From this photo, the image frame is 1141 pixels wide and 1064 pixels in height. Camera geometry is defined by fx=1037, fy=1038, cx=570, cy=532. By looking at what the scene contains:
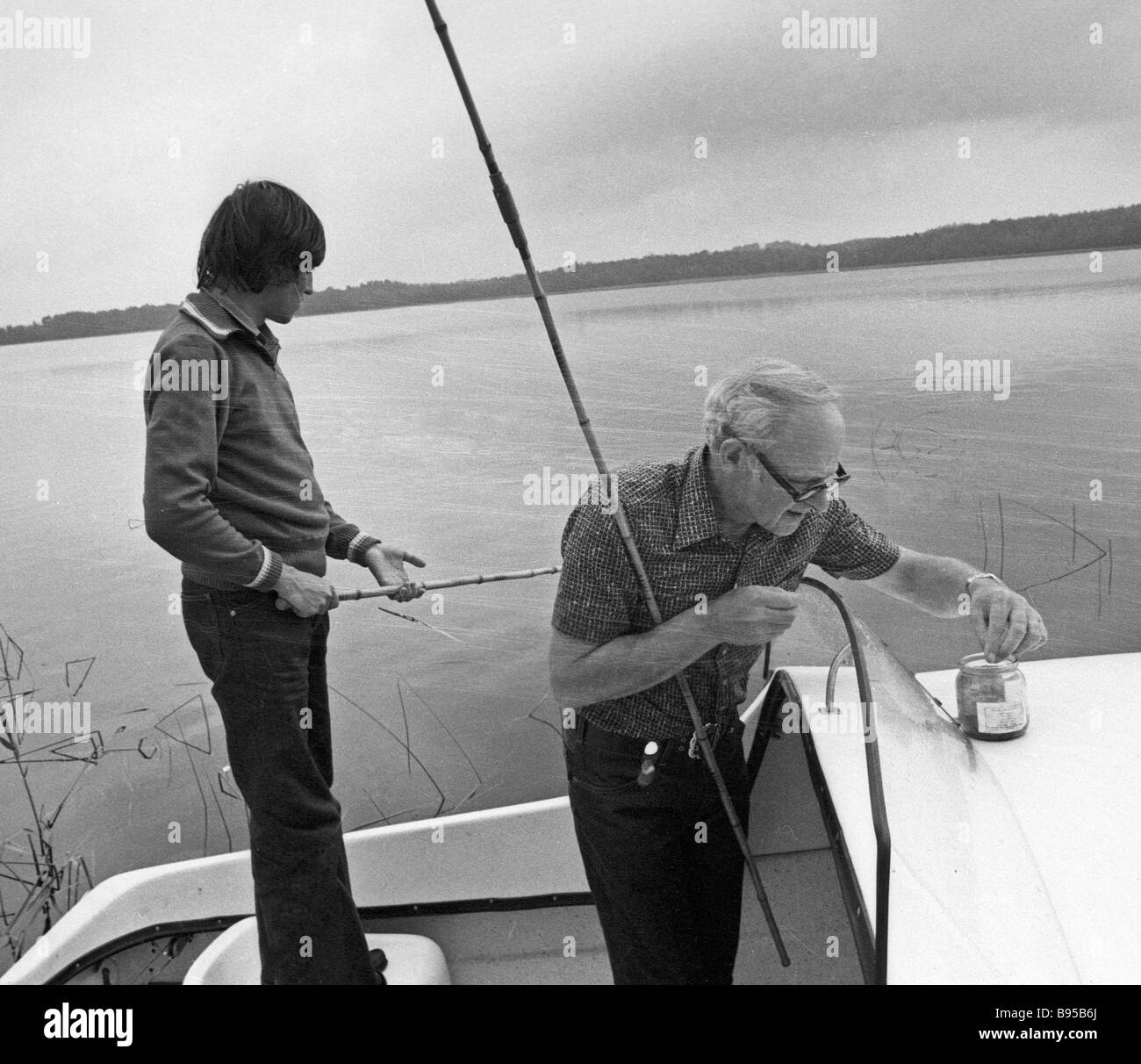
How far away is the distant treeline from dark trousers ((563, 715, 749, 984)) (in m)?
0.62

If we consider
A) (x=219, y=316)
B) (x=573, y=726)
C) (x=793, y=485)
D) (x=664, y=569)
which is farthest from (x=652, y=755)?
(x=219, y=316)

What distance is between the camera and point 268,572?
1278 mm

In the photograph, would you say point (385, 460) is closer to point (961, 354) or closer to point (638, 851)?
point (638, 851)

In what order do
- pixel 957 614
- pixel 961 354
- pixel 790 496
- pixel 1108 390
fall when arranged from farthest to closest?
pixel 1108 390
pixel 961 354
pixel 957 614
pixel 790 496

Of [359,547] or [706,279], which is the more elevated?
[706,279]

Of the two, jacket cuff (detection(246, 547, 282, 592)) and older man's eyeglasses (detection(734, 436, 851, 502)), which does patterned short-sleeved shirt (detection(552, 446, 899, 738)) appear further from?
jacket cuff (detection(246, 547, 282, 592))

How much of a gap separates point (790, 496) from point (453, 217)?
674 millimetres

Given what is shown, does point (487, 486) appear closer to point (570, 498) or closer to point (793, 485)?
point (570, 498)

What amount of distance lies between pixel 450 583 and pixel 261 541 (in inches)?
14.4

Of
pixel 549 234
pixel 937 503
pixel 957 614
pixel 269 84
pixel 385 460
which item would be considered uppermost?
pixel 269 84

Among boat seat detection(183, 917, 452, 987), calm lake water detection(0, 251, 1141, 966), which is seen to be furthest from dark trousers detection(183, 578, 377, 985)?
calm lake water detection(0, 251, 1141, 966)

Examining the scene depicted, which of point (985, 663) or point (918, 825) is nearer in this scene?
point (918, 825)

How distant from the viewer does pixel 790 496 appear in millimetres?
1158
